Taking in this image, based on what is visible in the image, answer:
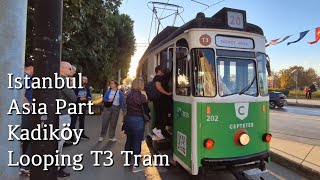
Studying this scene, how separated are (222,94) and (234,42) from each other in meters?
0.98

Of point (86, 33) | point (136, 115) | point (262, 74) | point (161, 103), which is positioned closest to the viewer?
point (262, 74)

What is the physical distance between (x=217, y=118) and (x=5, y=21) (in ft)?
12.3

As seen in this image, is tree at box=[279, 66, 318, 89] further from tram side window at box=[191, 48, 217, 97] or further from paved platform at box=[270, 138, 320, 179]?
tram side window at box=[191, 48, 217, 97]

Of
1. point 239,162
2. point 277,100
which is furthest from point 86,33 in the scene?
point 277,100

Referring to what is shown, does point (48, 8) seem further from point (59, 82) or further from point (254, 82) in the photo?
point (254, 82)

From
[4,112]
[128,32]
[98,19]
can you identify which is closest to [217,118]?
[4,112]

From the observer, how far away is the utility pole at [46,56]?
2.69m

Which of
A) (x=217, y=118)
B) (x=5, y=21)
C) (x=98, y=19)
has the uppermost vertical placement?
(x=98, y=19)

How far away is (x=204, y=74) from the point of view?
213 inches

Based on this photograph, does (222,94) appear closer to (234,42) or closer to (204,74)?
(204,74)

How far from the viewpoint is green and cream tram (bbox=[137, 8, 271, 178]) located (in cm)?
532

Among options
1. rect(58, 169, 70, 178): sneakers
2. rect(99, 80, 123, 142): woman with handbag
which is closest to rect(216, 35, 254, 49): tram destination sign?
rect(58, 169, 70, 178): sneakers

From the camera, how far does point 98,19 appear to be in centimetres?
1448

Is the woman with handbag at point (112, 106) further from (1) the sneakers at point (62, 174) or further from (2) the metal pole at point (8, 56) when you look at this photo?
(2) the metal pole at point (8, 56)
